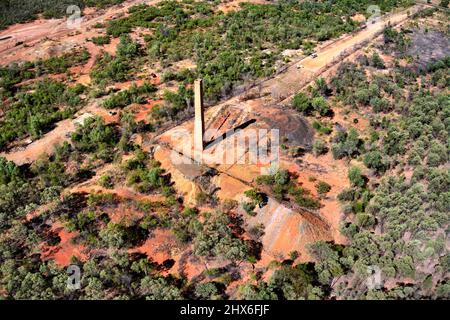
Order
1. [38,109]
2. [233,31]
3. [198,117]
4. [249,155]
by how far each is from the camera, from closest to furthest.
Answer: [198,117] → [249,155] → [38,109] → [233,31]


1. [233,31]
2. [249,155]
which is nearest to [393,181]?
[249,155]

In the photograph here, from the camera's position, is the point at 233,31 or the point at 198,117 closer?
the point at 198,117

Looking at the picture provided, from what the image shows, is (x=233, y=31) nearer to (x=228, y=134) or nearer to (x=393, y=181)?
(x=228, y=134)

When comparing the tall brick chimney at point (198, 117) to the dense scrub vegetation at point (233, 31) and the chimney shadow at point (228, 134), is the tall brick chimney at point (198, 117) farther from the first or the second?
the dense scrub vegetation at point (233, 31)

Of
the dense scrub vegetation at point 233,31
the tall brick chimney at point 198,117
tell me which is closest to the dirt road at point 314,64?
the dense scrub vegetation at point 233,31

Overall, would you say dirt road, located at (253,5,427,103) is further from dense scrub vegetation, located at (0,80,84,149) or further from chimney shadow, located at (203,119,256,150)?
dense scrub vegetation, located at (0,80,84,149)

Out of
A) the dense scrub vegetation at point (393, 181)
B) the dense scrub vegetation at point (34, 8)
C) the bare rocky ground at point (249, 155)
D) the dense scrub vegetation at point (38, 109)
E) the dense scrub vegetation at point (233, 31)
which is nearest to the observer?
the dense scrub vegetation at point (393, 181)

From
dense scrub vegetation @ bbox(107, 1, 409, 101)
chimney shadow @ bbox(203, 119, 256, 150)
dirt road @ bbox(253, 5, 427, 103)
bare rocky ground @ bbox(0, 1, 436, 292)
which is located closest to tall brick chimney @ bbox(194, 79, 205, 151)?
chimney shadow @ bbox(203, 119, 256, 150)

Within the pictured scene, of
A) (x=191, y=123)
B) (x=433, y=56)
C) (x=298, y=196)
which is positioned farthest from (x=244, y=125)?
(x=433, y=56)

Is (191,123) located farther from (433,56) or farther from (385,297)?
(433,56)

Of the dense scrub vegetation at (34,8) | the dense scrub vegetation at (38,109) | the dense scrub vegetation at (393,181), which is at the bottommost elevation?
the dense scrub vegetation at (393,181)

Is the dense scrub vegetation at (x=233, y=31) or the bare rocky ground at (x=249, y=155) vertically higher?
the dense scrub vegetation at (x=233, y=31)
